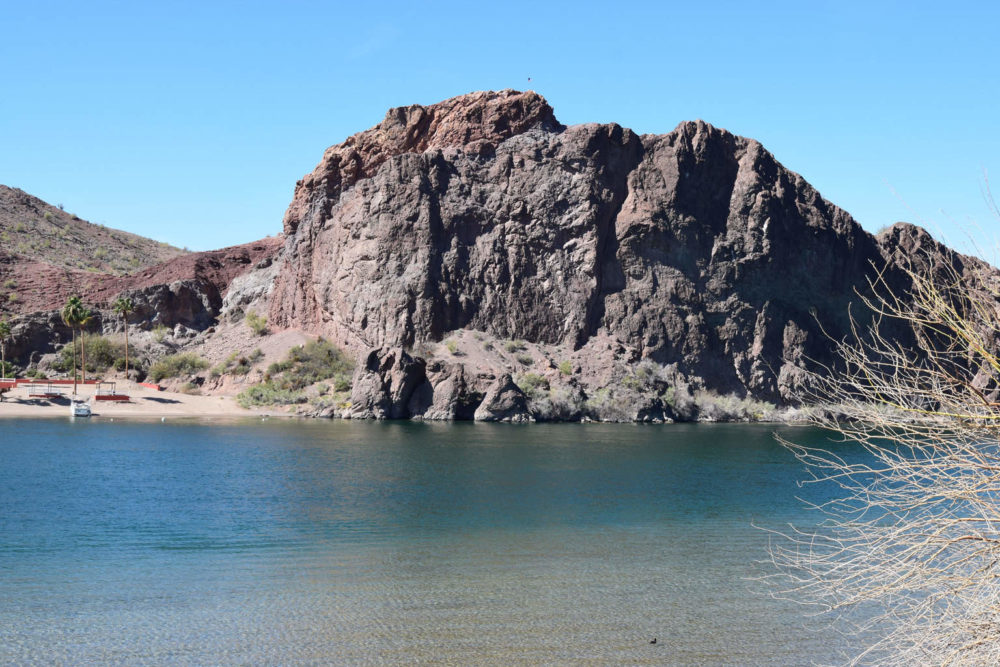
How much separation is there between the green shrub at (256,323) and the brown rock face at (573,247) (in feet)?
8.85

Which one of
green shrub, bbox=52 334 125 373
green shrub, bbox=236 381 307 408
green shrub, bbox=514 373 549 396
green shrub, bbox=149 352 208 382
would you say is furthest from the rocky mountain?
green shrub, bbox=52 334 125 373

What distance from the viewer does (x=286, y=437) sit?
49469mm

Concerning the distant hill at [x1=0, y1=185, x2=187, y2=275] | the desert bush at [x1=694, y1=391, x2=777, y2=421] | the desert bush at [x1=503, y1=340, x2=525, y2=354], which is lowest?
the desert bush at [x1=694, y1=391, x2=777, y2=421]

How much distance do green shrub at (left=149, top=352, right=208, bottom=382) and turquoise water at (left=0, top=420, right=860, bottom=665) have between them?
3868 cm

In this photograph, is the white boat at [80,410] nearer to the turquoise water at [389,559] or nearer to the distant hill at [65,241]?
the turquoise water at [389,559]

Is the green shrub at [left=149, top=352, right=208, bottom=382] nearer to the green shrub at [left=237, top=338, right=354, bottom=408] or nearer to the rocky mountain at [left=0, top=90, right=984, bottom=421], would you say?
the rocky mountain at [left=0, top=90, right=984, bottom=421]

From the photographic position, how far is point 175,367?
7838 cm

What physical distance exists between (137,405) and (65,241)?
56.6 metres

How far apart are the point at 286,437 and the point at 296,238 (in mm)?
43363

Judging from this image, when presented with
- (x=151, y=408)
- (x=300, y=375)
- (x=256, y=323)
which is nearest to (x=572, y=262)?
(x=300, y=375)

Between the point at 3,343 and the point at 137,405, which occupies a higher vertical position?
the point at 3,343

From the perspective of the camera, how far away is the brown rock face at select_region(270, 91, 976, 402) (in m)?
76.8

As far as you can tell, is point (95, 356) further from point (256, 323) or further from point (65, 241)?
point (65, 241)

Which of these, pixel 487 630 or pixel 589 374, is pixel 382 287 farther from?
pixel 487 630
